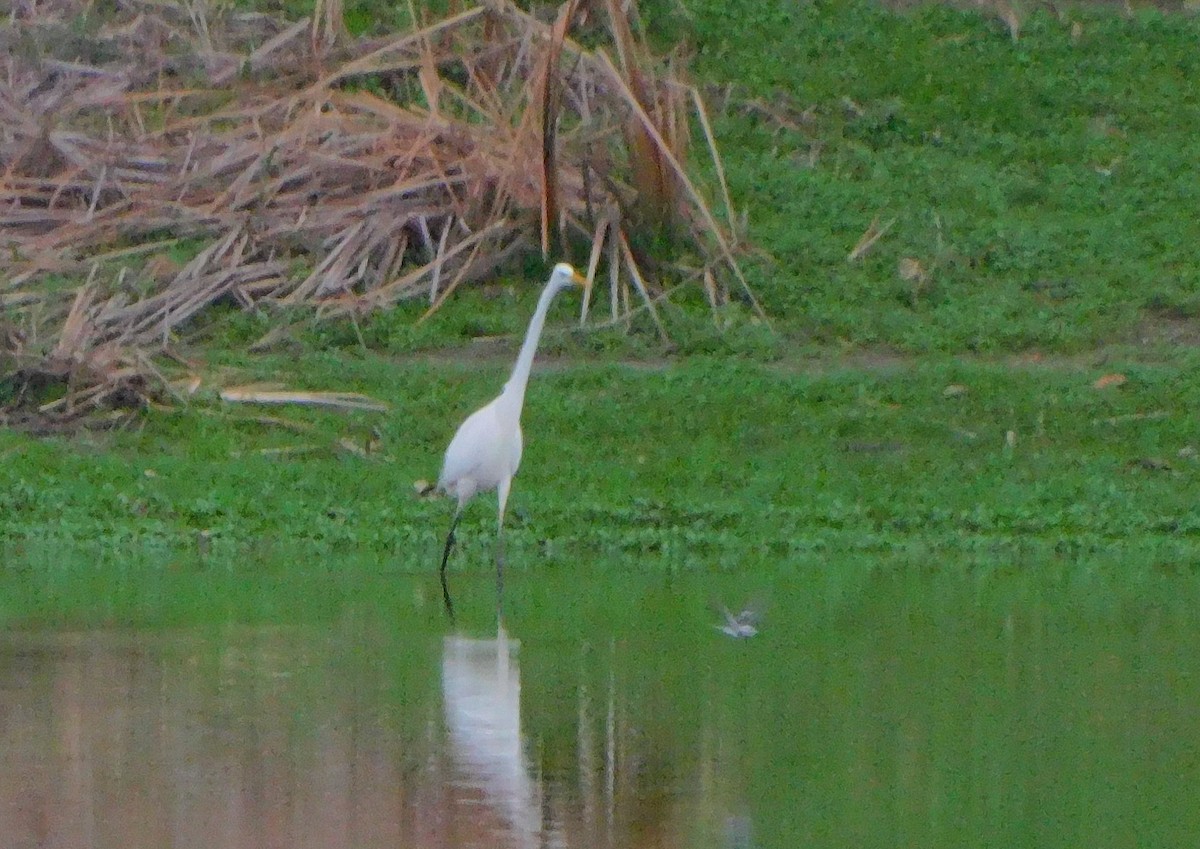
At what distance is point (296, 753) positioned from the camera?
24.8 feet

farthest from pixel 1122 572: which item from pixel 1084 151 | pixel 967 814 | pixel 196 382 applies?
pixel 1084 151

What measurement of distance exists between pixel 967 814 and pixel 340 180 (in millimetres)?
11578

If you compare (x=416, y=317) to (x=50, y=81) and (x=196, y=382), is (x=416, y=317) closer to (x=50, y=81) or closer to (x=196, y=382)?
(x=196, y=382)

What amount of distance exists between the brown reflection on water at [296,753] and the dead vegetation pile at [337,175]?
6.60 metres

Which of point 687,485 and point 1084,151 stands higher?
point 1084,151

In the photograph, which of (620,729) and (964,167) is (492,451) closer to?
(620,729)

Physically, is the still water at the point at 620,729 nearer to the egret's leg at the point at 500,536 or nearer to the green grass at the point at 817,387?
the egret's leg at the point at 500,536

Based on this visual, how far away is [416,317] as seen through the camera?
16.9 meters

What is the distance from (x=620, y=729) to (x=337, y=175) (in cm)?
1029

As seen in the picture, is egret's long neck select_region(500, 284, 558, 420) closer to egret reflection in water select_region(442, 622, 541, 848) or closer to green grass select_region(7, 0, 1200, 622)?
green grass select_region(7, 0, 1200, 622)

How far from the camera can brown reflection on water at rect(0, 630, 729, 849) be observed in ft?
21.9

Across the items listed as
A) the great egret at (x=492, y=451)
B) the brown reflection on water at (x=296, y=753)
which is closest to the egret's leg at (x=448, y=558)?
the great egret at (x=492, y=451)

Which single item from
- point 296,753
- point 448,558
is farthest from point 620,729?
point 448,558

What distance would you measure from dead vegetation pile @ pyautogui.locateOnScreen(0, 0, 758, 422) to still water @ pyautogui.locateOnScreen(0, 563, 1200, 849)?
6.48 metres
